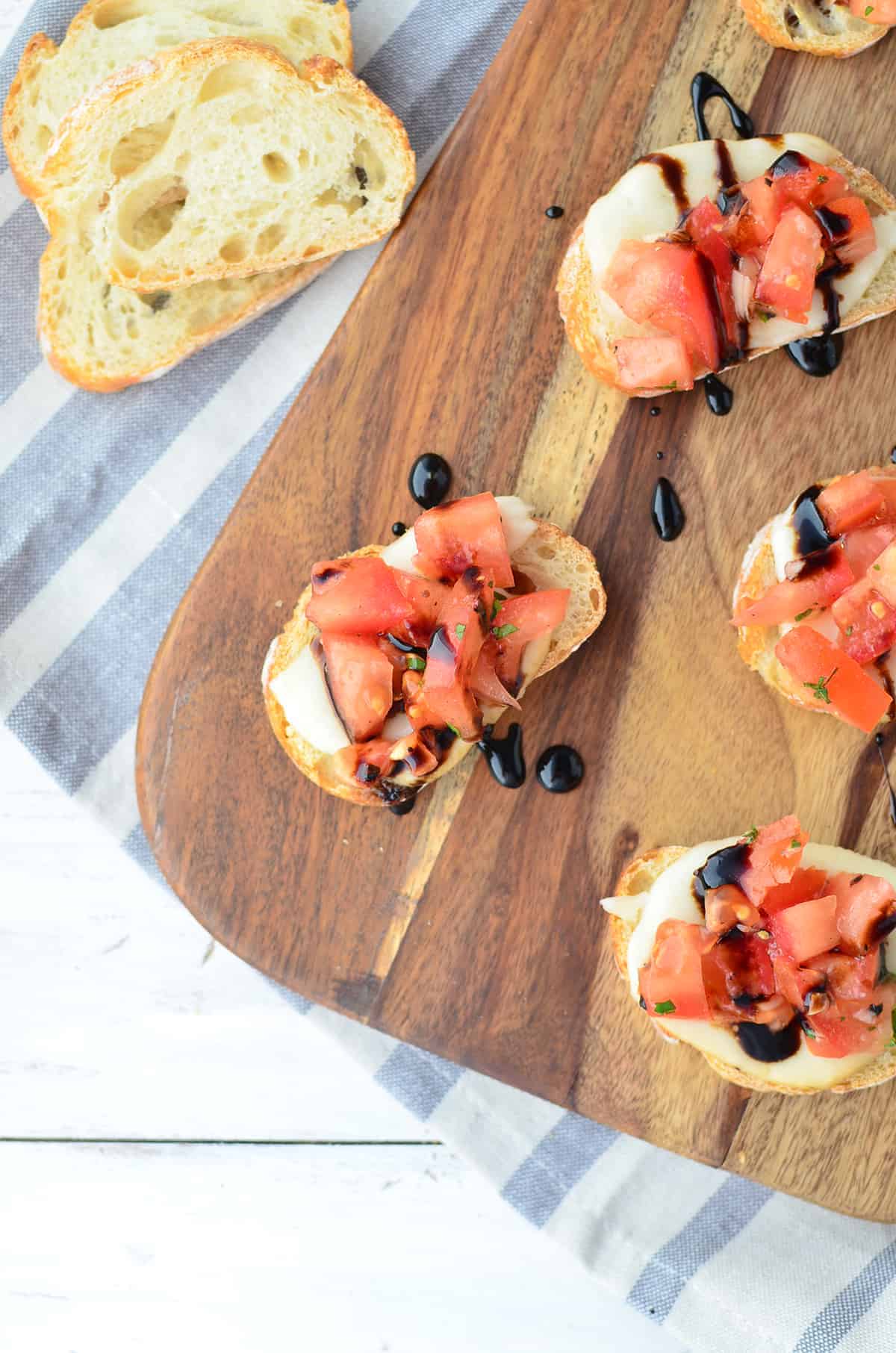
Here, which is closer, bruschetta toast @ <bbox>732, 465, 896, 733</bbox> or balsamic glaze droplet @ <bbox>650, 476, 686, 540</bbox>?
bruschetta toast @ <bbox>732, 465, 896, 733</bbox>

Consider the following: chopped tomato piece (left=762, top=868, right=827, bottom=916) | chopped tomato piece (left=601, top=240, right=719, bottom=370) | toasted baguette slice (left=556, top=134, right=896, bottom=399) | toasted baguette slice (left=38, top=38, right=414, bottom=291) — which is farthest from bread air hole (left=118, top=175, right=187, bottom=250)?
chopped tomato piece (left=762, top=868, right=827, bottom=916)

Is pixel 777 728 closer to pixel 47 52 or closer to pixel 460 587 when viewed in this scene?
pixel 460 587

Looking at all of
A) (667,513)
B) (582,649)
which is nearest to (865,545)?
(667,513)

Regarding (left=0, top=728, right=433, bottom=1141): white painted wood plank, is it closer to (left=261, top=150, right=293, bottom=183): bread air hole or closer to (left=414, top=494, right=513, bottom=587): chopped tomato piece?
(left=414, top=494, right=513, bottom=587): chopped tomato piece

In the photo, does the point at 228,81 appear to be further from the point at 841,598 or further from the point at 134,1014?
the point at 134,1014

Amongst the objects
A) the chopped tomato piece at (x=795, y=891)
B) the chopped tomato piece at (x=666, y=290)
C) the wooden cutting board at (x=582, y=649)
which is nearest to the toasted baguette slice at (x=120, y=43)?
the wooden cutting board at (x=582, y=649)

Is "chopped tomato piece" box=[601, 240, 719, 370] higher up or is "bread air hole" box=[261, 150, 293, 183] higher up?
"chopped tomato piece" box=[601, 240, 719, 370]

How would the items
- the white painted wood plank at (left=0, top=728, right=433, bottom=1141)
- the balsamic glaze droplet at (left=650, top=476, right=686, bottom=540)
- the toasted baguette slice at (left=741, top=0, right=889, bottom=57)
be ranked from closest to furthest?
the toasted baguette slice at (left=741, top=0, right=889, bottom=57) < the balsamic glaze droplet at (left=650, top=476, right=686, bottom=540) < the white painted wood plank at (left=0, top=728, right=433, bottom=1141)

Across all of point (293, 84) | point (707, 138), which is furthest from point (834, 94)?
point (293, 84)
